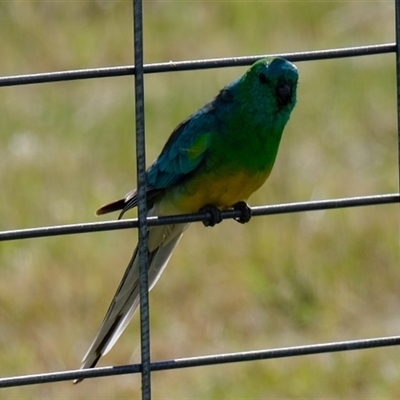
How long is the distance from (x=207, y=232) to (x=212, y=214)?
348cm

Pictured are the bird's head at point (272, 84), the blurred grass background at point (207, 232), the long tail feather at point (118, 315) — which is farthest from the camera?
the blurred grass background at point (207, 232)

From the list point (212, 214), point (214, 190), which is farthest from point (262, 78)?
point (212, 214)

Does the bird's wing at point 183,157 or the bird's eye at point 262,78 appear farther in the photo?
the bird's wing at point 183,157

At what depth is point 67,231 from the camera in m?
2.97

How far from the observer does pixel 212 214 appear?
3656 millimetres

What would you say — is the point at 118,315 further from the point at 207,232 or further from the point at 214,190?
the point at 207,232

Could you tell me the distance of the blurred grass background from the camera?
237 inches

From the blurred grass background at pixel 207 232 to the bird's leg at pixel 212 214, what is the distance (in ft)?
6.47

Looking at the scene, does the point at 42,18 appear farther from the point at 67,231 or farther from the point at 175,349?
the point at 67,231

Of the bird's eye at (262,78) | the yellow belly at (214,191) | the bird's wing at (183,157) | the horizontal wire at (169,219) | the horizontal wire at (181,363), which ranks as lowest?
the horizontal wire at (181,363)

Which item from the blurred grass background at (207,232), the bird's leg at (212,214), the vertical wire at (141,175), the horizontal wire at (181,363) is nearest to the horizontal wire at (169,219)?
the vertical wire at (141,175)

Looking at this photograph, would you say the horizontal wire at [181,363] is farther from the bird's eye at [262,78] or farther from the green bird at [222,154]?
the bird's eye at [262,78]

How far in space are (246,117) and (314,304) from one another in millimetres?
2678

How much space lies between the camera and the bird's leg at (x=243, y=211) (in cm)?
374
